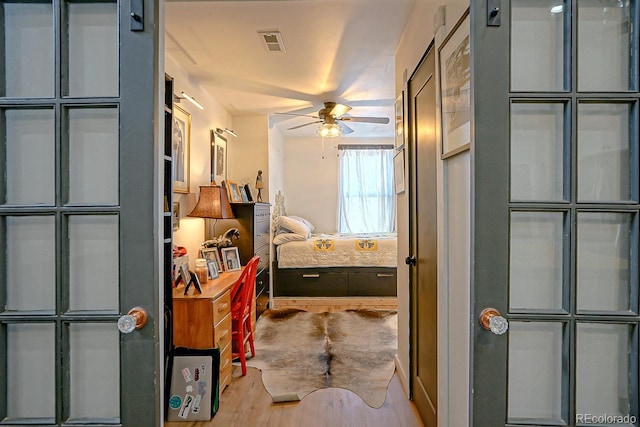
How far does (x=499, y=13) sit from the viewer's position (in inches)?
38.3

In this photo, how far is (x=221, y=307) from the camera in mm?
2701

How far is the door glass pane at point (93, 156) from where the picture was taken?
1.04m

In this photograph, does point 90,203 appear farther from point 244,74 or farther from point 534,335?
point 244,74

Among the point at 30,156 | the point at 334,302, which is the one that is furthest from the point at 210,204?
the point at 334,302

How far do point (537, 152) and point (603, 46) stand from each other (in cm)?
34

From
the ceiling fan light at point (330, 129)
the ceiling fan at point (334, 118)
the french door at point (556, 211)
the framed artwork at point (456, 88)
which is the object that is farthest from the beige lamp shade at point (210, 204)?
the french door at point (556, 211)

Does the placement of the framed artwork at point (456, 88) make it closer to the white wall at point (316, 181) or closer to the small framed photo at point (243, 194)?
the small framed photo at point (243, 194)

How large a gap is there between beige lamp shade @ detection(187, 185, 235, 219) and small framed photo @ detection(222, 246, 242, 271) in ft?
1.36

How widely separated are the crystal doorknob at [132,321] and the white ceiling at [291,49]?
72.7 inches

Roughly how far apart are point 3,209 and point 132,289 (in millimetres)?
433

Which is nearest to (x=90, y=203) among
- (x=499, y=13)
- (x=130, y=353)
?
(x=130, y=353)

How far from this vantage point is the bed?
5.08m

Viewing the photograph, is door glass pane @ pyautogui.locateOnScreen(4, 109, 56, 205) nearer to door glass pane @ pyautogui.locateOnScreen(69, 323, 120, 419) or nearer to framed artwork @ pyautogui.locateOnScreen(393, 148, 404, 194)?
door glass pane @ pyautogui.locateOnScreen(69, 323, 120, 419)

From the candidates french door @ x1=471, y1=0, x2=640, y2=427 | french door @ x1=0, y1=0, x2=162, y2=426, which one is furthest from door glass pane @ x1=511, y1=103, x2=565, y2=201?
french door @ x1=0, y1=0, x2=162, y2=426
